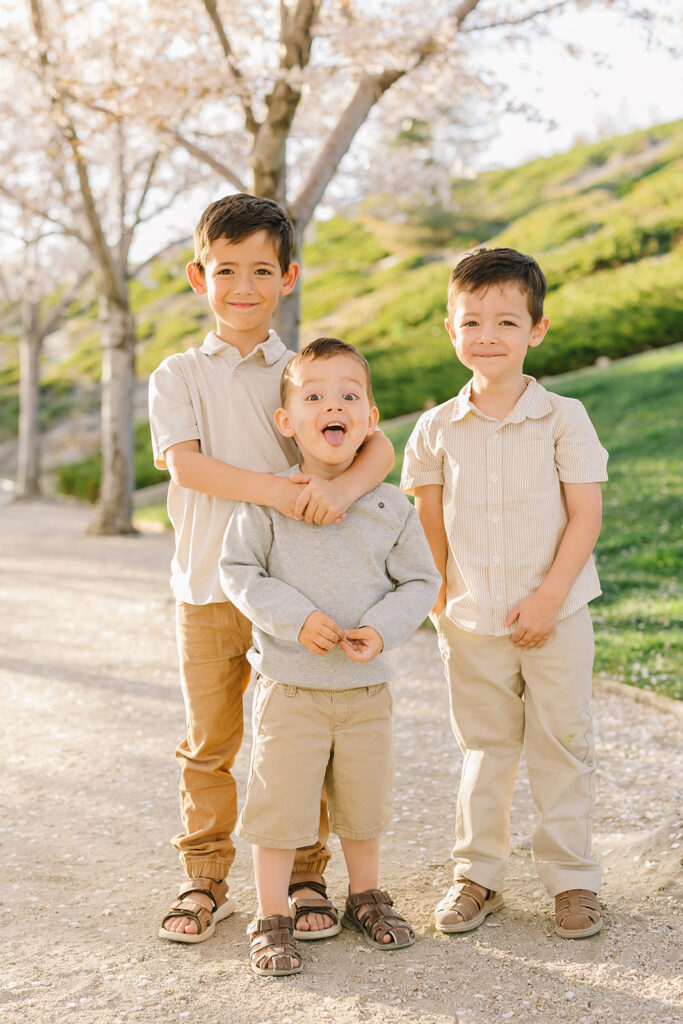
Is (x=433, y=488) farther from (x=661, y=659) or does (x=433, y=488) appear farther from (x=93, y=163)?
(x=93, y=163)

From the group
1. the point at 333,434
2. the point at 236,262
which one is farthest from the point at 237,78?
the point at 333,434

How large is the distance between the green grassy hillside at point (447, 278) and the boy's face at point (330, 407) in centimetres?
993

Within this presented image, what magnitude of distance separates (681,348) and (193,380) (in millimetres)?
9616

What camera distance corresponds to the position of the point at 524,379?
2.67 meters

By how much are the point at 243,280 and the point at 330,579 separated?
783mm

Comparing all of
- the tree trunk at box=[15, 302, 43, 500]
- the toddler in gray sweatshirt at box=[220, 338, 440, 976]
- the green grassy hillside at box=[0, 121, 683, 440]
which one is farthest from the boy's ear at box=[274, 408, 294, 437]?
the tree trunk at box=[15, 302, 43, 500]

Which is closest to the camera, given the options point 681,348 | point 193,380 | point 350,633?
point 350,633

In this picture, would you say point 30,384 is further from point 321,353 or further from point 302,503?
point 302,503

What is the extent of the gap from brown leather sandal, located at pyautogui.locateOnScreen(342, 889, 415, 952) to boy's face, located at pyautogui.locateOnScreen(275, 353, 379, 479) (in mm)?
1087

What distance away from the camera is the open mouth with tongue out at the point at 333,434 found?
2.39 m

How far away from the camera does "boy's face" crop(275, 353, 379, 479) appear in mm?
2387

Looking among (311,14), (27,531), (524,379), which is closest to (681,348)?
(311,14)

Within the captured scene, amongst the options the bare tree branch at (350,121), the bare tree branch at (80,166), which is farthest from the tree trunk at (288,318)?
the bare tree branch at (80,166)

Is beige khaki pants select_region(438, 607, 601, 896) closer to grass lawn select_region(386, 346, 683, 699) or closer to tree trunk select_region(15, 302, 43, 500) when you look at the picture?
grass lawn select_region(386, 346, 683, 699)
